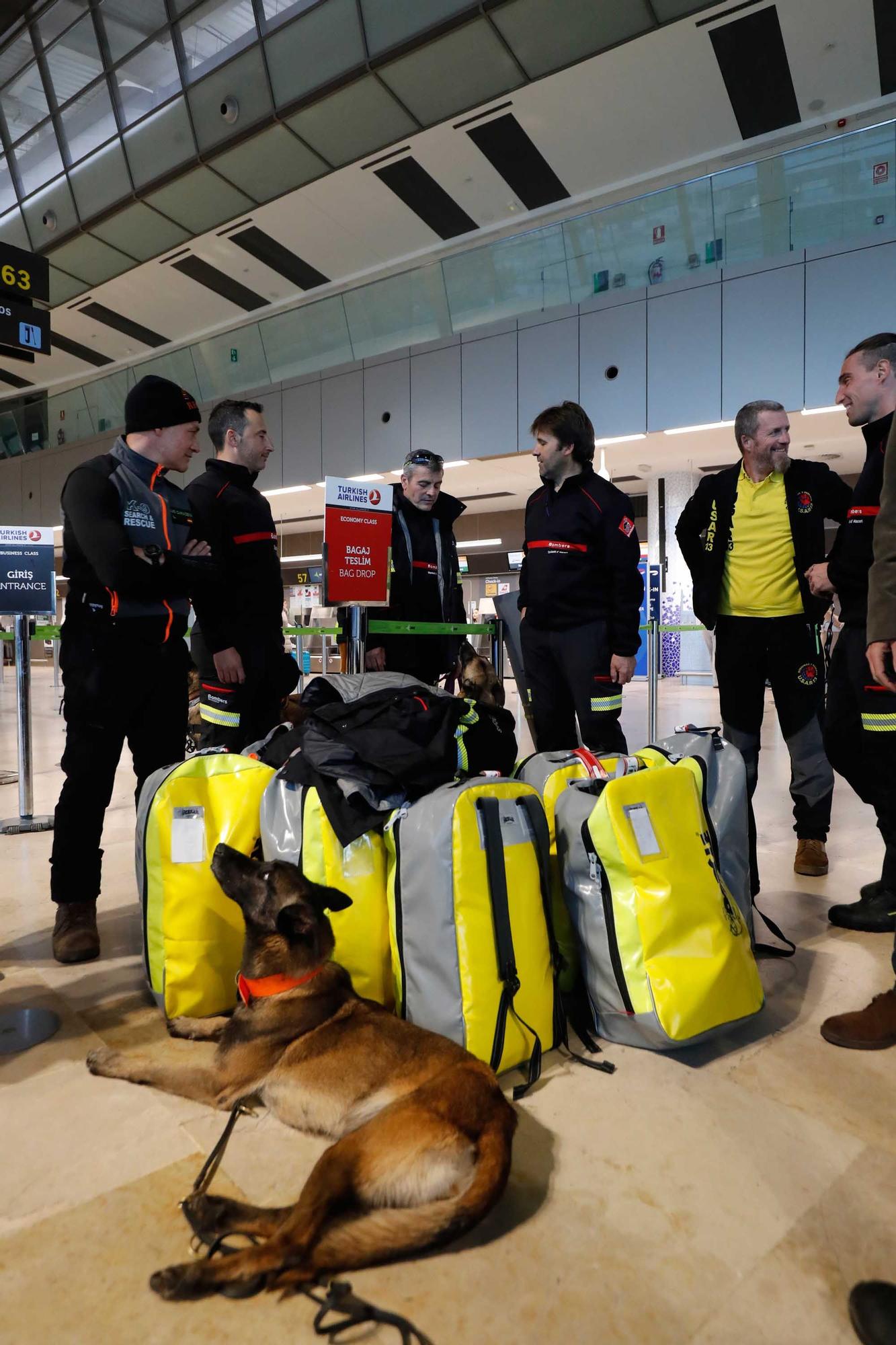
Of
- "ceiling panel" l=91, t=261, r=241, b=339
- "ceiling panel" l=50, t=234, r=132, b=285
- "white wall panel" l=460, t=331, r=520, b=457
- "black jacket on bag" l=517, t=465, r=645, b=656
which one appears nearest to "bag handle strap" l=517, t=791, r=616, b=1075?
"black jacket on bag" l=517, t=465, r=645, b=656

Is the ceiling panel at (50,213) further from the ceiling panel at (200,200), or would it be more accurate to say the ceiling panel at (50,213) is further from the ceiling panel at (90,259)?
the ceiling panel at (200,200)

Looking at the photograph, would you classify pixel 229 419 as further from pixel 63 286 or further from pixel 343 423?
pixel 63 286

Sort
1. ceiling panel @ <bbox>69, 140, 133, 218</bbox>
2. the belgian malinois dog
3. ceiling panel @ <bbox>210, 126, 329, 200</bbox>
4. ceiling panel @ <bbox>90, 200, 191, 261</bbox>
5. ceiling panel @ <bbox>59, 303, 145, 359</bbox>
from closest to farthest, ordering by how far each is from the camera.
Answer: the belgian malinois dog
ceiling panel @ <bbox>210, 126, 329, 200</bbox>
ceiling panel @ <bbox>69, 140, 133, 218</bbox>
ceiling panel @ <bbox>90, 200, 191, 261</bbox>
ceiling panel @ <bbox>59, 303, 145, 359</bbox>

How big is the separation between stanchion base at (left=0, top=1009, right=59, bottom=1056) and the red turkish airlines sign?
5.49 ft

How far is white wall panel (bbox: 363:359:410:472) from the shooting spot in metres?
14.5

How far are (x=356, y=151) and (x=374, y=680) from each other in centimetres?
1128

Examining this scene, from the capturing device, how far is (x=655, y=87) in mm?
9539

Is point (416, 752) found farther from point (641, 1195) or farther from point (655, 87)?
point (655, 87)

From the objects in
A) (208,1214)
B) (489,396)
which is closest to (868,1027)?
(208,1214)

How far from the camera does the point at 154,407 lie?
8.13ft

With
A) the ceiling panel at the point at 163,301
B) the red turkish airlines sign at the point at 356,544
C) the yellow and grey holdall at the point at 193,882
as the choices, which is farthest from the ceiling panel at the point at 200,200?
the yellow and grey holdall at the point at 193,882

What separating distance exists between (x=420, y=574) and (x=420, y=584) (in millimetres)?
47

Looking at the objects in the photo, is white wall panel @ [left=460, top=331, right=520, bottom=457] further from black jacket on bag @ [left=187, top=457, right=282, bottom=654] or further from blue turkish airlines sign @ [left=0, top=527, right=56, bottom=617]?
black jacket on bag @ [left=187, top=457, right=282, bottom=654]

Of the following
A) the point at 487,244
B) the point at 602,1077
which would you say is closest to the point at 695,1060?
the point at 602,1077
